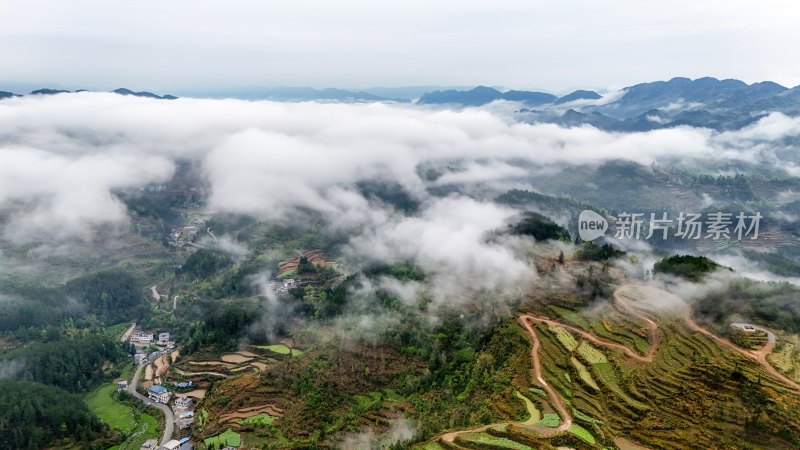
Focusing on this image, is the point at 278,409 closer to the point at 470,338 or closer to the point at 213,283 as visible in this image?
the point at 470,338

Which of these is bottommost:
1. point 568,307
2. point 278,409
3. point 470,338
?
point 278,409

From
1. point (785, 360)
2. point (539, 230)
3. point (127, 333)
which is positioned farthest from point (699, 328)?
point (127, 333)

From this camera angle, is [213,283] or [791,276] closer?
[791,276]

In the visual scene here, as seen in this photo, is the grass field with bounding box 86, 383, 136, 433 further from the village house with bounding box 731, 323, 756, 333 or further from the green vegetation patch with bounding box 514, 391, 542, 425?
the village house with bounding box 731, 323, 756, 333

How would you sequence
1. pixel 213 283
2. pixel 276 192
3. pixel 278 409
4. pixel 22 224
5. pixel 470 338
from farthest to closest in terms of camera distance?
pixel 276 192, pixel 22 224, pixel 213 283, pixel 470 338, pixel 278 409

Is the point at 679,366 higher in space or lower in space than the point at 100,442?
higher

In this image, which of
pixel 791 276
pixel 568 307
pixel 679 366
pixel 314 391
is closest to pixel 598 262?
pixel 568 307

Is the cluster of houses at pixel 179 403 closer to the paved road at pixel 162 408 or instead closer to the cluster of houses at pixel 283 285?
the paved road at pixel 162 408

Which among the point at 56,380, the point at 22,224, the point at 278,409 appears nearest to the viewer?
the point at 278,409
